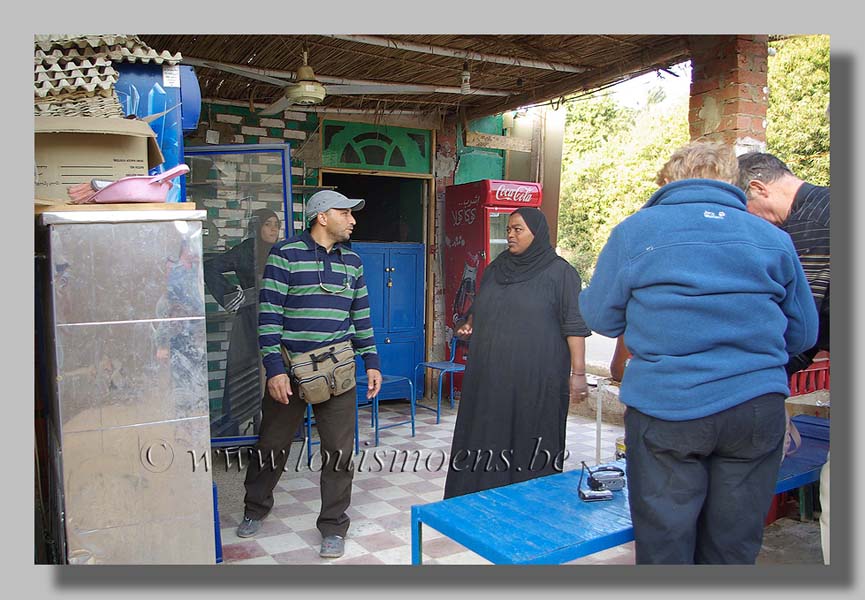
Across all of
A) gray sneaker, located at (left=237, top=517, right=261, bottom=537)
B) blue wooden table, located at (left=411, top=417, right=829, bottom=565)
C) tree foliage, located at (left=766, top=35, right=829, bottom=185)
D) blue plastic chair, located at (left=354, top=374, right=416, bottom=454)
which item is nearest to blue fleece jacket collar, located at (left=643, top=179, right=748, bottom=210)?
blue wooden table, located at (left=411, top=417, right=829, bottom=565)

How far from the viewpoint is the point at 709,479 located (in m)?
2.05

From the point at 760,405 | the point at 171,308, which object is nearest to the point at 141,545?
the point at 171,308

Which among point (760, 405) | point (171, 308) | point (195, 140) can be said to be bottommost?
point (760, 405)

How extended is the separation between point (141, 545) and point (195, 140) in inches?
162

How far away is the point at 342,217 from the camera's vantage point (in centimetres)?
352

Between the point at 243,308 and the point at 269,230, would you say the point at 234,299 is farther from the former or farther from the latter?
the point at 269,230

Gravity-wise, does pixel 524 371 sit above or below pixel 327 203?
below

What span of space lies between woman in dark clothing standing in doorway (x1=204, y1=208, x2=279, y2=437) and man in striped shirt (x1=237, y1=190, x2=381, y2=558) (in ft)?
4.94

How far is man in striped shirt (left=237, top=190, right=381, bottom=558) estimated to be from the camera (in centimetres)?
347

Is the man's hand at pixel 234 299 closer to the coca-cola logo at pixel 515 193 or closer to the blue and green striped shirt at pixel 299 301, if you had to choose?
the blue and green striped shirt at pixel 299 301

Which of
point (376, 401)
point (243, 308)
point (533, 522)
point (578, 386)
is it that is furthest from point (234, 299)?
point (533, 522)

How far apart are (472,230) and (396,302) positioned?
1033 millimetres

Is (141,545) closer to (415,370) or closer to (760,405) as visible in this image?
(760,405)

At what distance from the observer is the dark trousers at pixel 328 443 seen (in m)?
3.56
